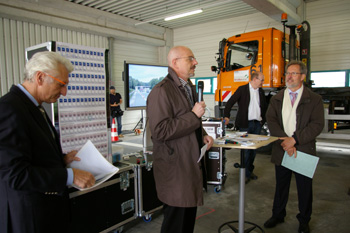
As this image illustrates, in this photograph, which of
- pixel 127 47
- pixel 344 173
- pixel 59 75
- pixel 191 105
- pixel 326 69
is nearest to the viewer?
pixel 59 75

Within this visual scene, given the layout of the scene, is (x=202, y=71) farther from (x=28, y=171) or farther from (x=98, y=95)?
(x=28, y=171)

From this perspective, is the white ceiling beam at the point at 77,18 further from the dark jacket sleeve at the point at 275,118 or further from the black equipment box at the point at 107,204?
the dark jacket sleeve at the point at 275,118

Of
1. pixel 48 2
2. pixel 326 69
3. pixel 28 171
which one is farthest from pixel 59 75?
pixel 326 69

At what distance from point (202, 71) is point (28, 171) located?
9955 millimetres

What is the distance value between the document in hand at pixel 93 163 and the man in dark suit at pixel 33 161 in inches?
6.8

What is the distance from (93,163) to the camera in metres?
1.49

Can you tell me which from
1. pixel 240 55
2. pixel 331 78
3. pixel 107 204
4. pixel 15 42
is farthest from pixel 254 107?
pixel 15 42

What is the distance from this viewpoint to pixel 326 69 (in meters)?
7.82

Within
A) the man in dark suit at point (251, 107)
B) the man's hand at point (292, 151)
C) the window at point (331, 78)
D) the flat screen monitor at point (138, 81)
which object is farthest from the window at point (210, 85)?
the man's hand at point (292, 151)

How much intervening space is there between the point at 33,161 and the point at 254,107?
3488 mm

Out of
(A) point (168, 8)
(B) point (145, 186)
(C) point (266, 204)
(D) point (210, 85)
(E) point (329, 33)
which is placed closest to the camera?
(B) point (145, 186)

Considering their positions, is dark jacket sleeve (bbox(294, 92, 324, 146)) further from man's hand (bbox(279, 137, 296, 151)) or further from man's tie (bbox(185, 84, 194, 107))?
man's tie (bbox(185, 84, 194, 107))

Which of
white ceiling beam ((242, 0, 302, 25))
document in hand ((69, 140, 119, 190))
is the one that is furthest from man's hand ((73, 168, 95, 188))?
white ceiling beam ((242, 0, 302, 25))

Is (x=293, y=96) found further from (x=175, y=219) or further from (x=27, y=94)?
(x=27, y=94)
